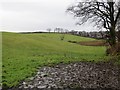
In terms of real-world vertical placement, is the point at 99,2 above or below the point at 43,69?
above

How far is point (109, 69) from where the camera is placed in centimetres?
2259

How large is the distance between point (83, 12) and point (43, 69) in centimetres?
2033

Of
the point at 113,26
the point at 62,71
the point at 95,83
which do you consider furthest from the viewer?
the point at 113,26

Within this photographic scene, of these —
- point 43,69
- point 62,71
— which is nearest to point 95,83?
point 62,71

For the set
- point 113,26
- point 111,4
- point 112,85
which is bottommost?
point 112,85

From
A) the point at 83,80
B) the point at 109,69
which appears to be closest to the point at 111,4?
the point at 109,69

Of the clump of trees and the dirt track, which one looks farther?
the clump of trees

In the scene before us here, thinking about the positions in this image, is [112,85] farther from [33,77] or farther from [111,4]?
[111,4]

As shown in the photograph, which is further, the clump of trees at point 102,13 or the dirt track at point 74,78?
the clump of trees at point 102,13

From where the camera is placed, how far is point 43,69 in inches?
867

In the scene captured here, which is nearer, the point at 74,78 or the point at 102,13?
the point at 74,78

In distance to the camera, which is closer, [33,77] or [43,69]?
[33,77]

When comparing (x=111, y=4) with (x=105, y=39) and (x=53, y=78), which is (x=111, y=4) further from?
(x=53, y=78)

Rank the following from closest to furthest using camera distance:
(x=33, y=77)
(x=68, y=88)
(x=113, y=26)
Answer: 1. (x=68, y=88)
2. (x=33, y=77)
3. (x=113, y=26)
